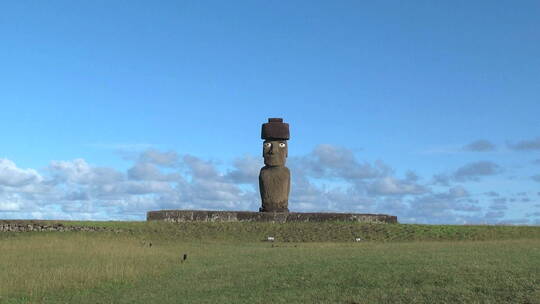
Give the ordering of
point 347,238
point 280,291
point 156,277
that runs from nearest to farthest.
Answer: point 280,291
point 156,277
point 347,238

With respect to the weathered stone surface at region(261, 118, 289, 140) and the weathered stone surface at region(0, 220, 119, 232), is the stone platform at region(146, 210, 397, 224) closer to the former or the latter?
the weathered stone surface at region(0, 220, 119, 232)

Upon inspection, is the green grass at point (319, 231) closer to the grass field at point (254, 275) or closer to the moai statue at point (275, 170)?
the moai statue at point (275, 170)

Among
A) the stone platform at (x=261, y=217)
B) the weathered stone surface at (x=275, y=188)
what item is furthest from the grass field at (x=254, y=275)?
the weathered stone surface at (x=275, y=188)

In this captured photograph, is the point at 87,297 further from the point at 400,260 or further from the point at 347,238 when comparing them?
the point at 347,238

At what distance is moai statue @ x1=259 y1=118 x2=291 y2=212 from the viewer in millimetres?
33125

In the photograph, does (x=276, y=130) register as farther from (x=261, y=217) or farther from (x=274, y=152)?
(x=261, y=217)

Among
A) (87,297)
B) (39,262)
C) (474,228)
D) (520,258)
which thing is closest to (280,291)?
(87,297)

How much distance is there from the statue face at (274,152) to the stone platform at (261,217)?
9.51 ft

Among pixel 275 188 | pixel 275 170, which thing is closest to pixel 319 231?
pixel 275 188

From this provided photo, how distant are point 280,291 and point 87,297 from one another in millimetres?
4273

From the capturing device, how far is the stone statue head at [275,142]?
33.4 m

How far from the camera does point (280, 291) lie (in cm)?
1308

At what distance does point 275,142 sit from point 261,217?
13.6 ft

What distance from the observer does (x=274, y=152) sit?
109 feet
